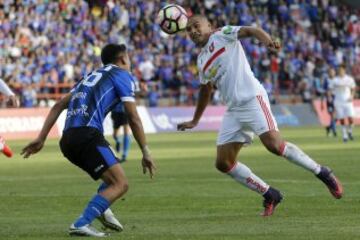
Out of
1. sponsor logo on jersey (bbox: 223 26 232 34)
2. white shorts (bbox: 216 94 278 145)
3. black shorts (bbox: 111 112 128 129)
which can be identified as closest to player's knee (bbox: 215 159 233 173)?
white shorts (bbox: 216 94 278 145)

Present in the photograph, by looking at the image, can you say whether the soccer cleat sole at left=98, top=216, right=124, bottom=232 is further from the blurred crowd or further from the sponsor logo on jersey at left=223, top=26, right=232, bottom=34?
the blurred crowd

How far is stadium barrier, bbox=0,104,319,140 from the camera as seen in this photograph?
39062 millimetres

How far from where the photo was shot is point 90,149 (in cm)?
1126

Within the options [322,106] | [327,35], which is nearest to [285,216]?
[322,106]

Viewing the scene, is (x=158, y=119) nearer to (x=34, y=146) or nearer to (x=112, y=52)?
(x=112, y=52)

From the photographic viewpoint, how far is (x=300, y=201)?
15.0 meters

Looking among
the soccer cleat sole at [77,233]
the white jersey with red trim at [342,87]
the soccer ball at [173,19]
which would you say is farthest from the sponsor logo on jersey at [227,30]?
the white jersey with red trim at [342,87]

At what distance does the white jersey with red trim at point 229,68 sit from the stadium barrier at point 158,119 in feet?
83.0

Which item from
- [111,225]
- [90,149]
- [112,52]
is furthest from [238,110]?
[90,149]

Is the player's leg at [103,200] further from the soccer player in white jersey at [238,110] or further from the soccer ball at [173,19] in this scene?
the soccer ball at [173,19]

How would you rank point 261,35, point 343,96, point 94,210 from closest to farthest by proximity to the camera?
point 94,210 → point 261,35 → point 343,96

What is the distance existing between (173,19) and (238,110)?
1518mm

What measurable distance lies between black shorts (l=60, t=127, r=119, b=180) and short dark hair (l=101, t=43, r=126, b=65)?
82cm

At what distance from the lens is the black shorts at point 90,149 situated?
11.2m
